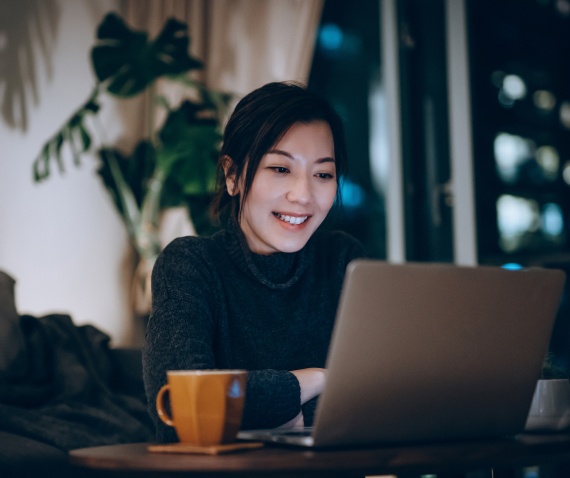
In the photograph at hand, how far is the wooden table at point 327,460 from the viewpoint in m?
0.74

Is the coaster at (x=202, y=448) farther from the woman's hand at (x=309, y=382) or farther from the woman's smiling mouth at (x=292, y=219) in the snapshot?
the woman's smiling mouth at (x=292, y=219)

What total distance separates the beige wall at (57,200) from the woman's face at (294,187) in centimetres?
208

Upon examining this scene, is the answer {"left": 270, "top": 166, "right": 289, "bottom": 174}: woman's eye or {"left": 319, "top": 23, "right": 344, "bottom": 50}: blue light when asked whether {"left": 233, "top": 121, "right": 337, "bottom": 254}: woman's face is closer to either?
{"left": 270, "top": 166, "right": 289, "bottom": 174}: woman's eye

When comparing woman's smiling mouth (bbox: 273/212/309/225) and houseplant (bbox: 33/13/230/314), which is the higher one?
houseplant (bbox: 33/13/230/314)

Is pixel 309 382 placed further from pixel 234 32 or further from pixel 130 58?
pixel 234 32

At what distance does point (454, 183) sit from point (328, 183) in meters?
2.05

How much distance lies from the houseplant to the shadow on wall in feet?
0.65

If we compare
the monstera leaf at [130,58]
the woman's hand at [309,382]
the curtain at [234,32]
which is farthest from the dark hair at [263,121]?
the curtain at [234,32]

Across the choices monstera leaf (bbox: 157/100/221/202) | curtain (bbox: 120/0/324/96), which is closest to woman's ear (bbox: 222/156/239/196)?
monstera leaf (bbox: 157/100/221/202)

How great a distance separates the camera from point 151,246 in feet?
11.1

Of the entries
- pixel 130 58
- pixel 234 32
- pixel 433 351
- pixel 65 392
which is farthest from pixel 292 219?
pixel 234 32

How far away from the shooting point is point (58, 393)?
2.23 m

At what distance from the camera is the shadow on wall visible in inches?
128

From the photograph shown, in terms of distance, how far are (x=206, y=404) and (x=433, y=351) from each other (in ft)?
0.83
